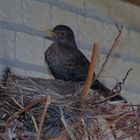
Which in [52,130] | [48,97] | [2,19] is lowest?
[52,130]

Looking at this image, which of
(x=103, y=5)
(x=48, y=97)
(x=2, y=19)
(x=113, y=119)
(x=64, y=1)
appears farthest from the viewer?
Result: (x=103, y=5)

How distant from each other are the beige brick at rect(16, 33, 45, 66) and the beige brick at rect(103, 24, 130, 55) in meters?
0.47

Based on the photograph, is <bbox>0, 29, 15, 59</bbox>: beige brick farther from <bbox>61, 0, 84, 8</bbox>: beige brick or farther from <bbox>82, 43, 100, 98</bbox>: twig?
<bbox>82, 43, 100, 98</bbox>: twig

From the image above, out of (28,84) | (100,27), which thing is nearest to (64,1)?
(100,27)

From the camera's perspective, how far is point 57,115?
210 cm

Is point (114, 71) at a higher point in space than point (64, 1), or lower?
lower

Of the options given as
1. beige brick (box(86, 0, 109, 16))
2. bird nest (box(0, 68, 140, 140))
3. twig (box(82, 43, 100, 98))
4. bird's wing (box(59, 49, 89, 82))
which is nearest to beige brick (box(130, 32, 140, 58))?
beige brick (box(86, 0, 109, 16))

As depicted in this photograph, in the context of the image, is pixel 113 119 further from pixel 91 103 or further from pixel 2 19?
pixel 2 19

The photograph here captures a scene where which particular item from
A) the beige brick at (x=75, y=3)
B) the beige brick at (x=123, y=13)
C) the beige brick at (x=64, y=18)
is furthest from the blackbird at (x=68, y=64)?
the beige brick at (x=123, y=13)

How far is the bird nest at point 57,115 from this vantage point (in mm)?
2045

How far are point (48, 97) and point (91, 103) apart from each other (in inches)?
7.6

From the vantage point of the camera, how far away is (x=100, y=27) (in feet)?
10.1

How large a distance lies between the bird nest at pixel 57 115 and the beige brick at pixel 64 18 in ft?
2.28

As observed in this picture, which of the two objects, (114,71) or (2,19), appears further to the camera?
(114,71)
